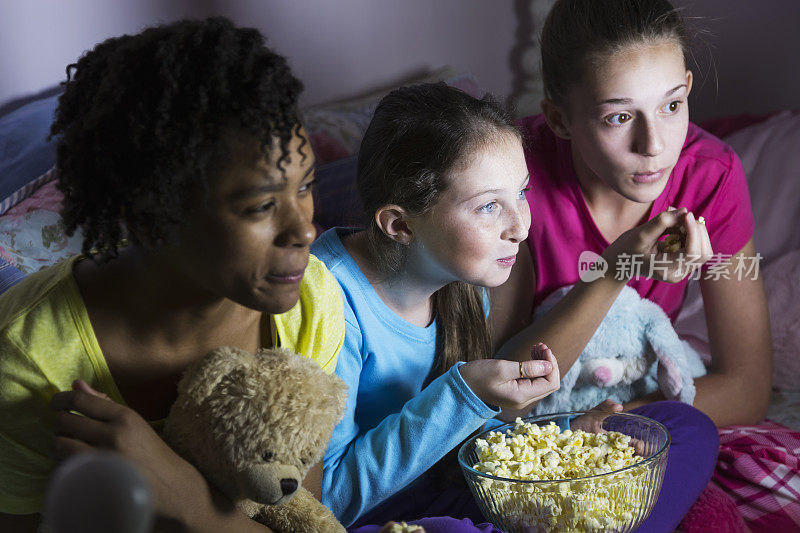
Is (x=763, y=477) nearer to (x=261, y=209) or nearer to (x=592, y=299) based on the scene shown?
(x=592, y=299)

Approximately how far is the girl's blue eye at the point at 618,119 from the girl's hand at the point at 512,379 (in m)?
0.40

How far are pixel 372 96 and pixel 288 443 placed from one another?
1.15 metres

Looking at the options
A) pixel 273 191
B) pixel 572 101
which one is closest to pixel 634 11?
pixel 572 101

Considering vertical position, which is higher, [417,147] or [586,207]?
[417,147]

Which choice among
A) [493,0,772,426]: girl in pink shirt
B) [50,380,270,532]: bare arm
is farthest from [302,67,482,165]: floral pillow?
[50,380,270,532]: bare arm

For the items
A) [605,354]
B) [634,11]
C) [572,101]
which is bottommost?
[605,354]

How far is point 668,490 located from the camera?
3.28 ft

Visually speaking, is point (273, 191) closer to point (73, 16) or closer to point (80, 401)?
point (80, 401)

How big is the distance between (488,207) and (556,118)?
0.34 m

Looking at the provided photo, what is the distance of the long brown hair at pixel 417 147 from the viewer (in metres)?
0.99

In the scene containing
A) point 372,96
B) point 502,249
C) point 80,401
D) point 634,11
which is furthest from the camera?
point 372,96

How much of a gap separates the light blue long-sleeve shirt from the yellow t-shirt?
11.7 inches

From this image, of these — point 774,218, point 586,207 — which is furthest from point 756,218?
point 586,207

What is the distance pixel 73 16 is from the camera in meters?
1.27
